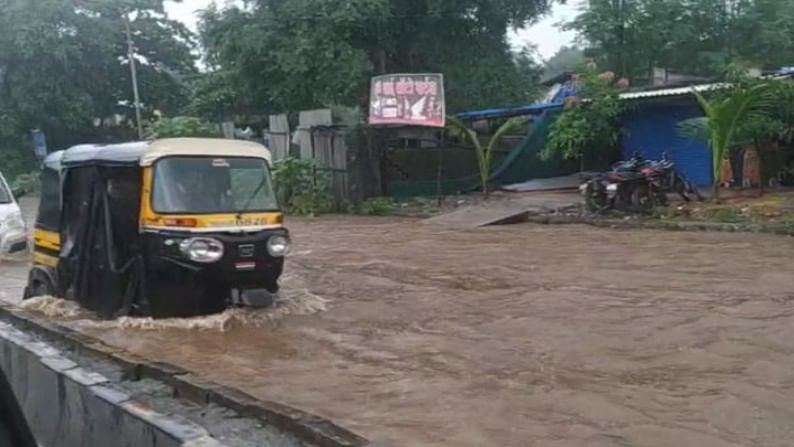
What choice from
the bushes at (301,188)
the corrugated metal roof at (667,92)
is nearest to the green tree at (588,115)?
the corrugated metal roof at (667,92)

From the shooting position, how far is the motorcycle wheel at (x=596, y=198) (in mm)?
16875

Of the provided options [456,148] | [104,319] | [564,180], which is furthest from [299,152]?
[104,319]

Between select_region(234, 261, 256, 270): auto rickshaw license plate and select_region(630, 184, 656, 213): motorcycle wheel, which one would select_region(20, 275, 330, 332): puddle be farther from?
select_region(630, 184, 656, 213): motorcycle wheel

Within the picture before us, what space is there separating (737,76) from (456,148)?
30.8 feet

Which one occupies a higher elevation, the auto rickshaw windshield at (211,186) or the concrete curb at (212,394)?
the auto rickshaw windshield at (211,186)

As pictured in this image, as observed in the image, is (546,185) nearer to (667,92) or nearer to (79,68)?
(667,92)

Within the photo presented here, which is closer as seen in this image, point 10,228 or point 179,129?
point 10,228

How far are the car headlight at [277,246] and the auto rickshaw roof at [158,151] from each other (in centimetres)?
96

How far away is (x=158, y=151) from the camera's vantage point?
27.8 ft

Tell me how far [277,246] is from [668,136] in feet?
51.1

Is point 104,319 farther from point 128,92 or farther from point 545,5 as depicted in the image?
point 128,92

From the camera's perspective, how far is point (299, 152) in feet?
75.6

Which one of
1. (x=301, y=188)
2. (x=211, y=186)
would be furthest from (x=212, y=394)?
(x=301, y=188)

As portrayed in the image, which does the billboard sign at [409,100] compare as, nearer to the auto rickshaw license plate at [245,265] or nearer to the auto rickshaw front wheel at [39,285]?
the auto rickshaw front wheel at [39,285]
